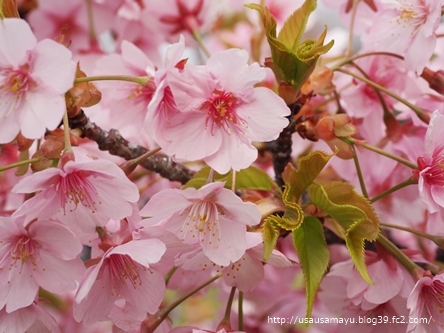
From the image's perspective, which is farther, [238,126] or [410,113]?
[410,113]

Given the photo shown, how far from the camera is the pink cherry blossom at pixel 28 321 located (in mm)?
673

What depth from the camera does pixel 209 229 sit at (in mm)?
667

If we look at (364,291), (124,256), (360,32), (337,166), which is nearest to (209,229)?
(124,256)

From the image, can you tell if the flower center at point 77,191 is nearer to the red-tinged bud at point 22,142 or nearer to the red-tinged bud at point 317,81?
the red-tinged bud at point 22,142

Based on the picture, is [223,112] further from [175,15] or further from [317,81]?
[175,15]

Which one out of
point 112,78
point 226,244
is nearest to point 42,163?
point 112,78

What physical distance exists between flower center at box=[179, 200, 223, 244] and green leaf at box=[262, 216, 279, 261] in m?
0.07

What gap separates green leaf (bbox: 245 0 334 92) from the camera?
67cm

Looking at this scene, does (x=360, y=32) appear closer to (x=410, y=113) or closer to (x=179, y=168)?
(x=410, y=113)

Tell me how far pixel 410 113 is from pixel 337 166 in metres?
0.15

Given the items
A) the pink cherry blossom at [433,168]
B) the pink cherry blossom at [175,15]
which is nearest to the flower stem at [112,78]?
the pink cherry blossom at [433,168]

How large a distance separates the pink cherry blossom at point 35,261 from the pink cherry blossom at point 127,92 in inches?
10.1

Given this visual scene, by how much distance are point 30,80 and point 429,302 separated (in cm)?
56

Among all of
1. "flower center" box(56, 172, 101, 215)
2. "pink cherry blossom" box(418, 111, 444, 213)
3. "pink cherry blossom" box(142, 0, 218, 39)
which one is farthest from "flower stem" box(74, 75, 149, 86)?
"pink cherry blossom" box(142, 0, 218, 39)
